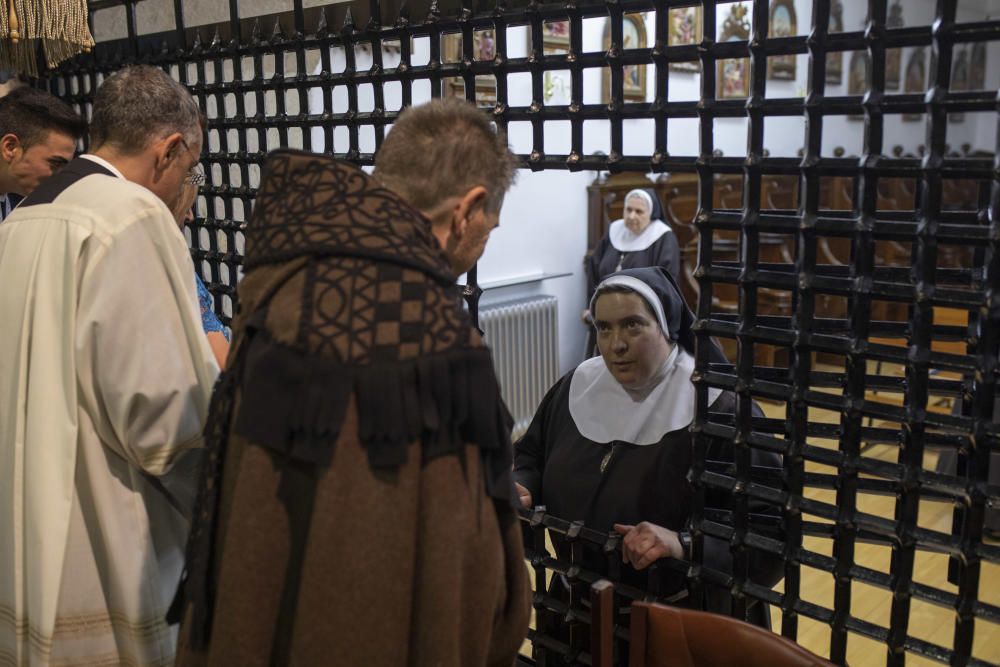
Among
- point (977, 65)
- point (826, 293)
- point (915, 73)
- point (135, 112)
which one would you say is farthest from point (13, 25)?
point (977, 65)

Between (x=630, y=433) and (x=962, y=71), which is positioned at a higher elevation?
(x=962, y=71)

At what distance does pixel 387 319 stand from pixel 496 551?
0.32 meters

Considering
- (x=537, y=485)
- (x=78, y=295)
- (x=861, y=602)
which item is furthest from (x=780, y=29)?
(x=78, y=295)

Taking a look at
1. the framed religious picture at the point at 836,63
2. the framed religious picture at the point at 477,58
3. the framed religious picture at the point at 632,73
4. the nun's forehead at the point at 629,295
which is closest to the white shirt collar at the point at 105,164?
the nun's forehead at the point at 629,295

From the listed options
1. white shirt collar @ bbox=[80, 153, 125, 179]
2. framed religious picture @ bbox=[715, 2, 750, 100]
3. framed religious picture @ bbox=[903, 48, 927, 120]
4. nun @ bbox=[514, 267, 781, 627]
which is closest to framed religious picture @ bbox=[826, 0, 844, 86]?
framed religious picture @ bbox=[715, 2, 750, 100]

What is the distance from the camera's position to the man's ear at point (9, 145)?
241 cm

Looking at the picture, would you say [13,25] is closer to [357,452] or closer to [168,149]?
[168,149]

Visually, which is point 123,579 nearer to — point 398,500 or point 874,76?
point 398,500

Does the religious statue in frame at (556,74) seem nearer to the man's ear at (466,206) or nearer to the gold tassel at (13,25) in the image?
the gold tassel at (13,25)

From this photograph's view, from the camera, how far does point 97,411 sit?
1593mm

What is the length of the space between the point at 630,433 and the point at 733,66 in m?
6.41

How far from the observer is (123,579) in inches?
64.9

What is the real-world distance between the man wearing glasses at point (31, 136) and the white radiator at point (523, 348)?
10.5 feet

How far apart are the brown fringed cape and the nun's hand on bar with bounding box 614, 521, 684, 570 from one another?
1.95ft
